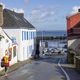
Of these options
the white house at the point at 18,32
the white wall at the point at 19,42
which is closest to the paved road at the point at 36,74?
the white house at the point at 18,32

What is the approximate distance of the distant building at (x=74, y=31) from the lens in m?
61.9

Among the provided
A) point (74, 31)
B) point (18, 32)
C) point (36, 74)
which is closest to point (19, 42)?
point (18, 32)

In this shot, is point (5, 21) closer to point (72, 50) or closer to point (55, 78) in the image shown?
point (72, 50)

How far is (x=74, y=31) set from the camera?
6481 cm

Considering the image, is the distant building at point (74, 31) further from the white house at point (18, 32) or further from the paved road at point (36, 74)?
the paved road at point (36, 74)

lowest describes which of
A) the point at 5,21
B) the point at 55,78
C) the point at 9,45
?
the point at 55,78

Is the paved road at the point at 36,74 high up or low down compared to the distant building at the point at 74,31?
down

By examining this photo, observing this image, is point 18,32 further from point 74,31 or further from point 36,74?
point 36,74

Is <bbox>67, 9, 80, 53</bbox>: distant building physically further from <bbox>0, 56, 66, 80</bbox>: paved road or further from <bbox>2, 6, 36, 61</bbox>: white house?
<bbox>0, 56, 66, 80</bbox>: paved road

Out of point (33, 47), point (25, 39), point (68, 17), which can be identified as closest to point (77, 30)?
point (68, 17)

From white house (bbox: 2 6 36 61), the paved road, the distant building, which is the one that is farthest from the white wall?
the paved road

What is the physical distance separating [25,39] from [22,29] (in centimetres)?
442

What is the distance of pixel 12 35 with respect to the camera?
6034cm

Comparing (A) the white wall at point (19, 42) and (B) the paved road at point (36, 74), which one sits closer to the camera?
(B) the paved road at point (36, 74)
